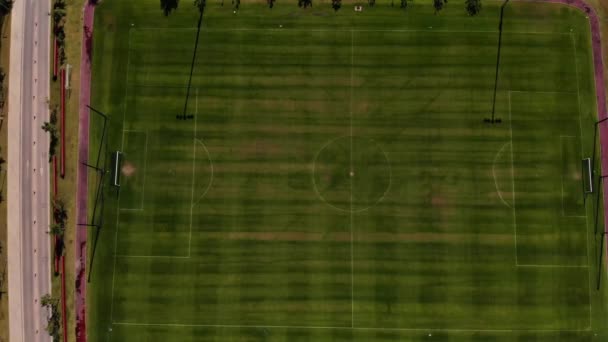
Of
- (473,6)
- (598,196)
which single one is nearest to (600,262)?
(598,196)

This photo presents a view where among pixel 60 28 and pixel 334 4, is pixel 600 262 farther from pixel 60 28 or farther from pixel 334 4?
pixel 60 28

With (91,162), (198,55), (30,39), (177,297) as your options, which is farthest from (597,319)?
(30,39)

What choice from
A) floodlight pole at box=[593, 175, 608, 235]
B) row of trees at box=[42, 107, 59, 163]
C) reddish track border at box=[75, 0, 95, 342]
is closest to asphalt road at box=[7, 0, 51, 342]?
row of trees at box=[42, 107, 59, 163]

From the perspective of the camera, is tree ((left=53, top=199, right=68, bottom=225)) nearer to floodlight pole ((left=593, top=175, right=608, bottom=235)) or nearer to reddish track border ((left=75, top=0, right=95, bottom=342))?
reddish track border ((left=75, top=0, right=95, bottom=342))

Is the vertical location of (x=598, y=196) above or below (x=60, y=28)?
below

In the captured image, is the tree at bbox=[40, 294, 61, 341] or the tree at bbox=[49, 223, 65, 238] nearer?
the tree at bbox=[40, 294, 61, 341]

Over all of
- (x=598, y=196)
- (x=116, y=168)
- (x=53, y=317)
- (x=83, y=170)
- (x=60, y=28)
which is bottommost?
(x=53, y=317)
